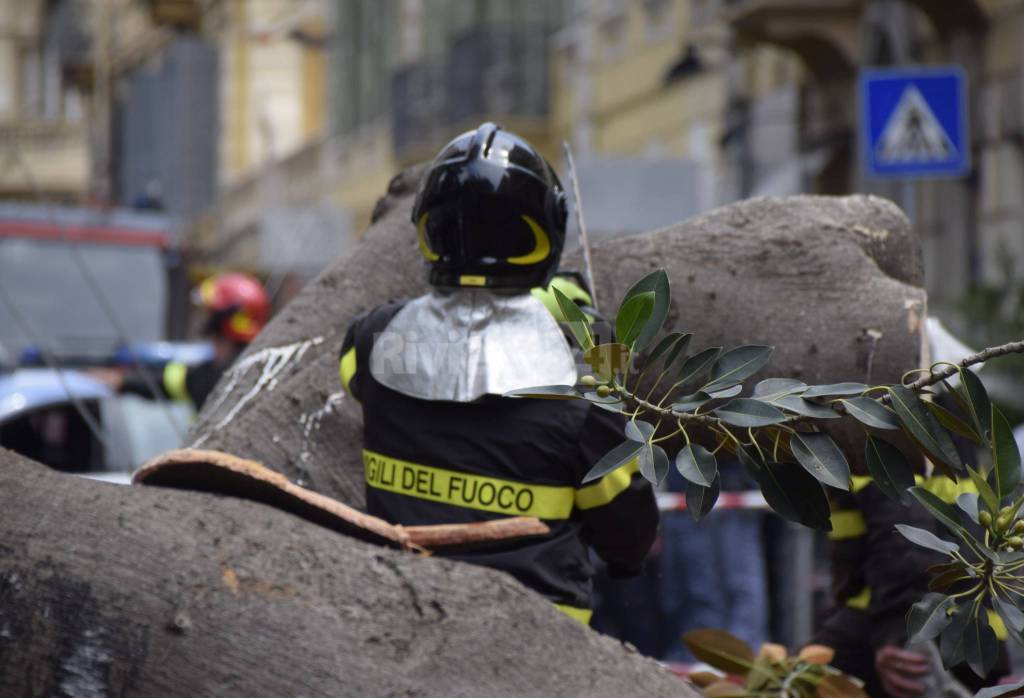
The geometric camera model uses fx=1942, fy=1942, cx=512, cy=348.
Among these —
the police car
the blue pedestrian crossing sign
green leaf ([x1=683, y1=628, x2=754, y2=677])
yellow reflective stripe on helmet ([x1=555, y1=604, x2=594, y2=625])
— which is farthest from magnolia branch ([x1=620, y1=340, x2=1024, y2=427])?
the blue pedestrian crossing sign

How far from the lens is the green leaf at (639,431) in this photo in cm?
247

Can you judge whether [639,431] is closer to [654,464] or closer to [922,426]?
[654,464]

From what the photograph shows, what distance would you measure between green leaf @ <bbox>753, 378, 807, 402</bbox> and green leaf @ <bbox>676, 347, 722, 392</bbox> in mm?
71

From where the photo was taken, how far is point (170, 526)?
2451mm

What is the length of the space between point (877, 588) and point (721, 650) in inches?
36.9

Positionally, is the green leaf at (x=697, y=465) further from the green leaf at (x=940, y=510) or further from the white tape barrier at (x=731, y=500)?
the white tape barrier at (x=731, y=500)

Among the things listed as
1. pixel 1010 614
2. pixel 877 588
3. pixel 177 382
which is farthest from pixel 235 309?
pixel 1010 614

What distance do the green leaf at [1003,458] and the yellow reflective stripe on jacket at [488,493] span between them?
1032mm

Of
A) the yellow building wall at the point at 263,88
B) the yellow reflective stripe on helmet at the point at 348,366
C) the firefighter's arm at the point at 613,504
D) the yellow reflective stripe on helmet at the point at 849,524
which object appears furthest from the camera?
the yellow building wall at the point at 263,88

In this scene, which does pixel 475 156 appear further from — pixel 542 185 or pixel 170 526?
pixel 170 526

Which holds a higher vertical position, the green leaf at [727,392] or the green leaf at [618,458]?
the green leaf at [727,392]

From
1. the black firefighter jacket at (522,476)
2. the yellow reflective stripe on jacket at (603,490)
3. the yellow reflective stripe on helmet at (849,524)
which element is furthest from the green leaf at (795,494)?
the yellow reflective stripe on helmet at (849,524)

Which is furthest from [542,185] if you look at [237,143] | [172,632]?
[237,143]

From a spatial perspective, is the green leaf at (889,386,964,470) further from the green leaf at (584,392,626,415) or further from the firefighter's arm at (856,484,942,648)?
the firefighter's arm at (856,484,942,648)
